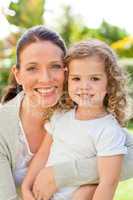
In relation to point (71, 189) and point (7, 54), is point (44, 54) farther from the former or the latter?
point (7, 54)

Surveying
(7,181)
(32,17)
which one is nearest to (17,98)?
(7,181)

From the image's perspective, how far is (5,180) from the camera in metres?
3.08

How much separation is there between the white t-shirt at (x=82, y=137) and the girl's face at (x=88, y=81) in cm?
12

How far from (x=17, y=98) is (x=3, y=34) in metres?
13.1

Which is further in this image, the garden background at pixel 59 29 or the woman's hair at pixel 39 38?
the garden background at pixel 59 29

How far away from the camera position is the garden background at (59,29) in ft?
45.0

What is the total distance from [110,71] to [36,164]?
2.29 feet

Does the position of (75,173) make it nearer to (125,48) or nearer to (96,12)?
(125,48)

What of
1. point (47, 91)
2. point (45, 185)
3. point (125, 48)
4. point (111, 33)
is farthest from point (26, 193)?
point (111, 33)

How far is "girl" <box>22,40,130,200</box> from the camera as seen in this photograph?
2.82m

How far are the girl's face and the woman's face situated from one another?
0.12 metres

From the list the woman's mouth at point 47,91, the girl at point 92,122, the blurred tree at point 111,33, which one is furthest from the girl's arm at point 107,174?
the blurred tree at point 111,33

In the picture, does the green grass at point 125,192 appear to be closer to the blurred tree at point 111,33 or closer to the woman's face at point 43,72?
the woman's face at point 43,72

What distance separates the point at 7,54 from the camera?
15.4 m
